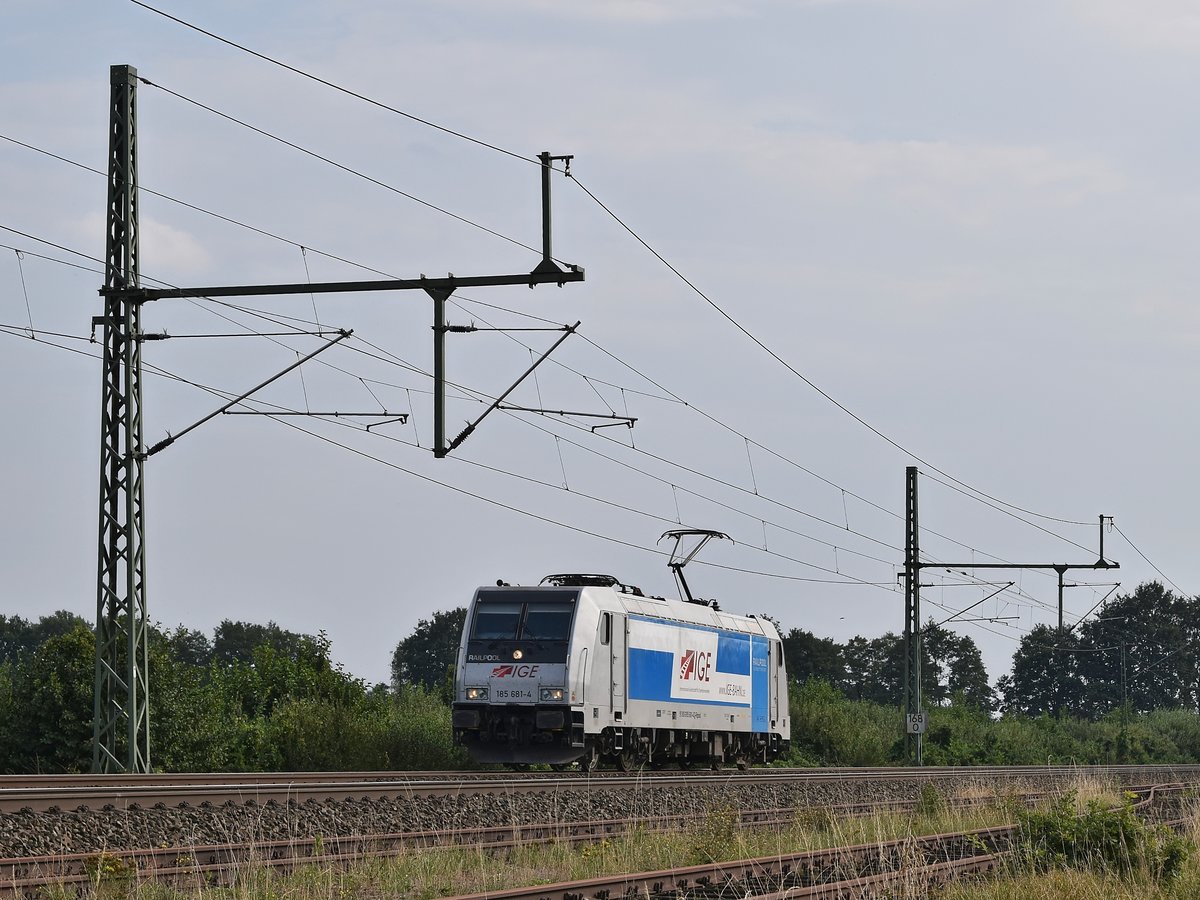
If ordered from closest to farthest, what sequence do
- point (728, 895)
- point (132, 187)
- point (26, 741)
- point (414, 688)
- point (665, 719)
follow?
point (728, 895) → point (132, 187) → point (26, 741) → point (665, 719) → point (414, 688)

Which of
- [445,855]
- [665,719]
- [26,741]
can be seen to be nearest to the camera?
[445,855]

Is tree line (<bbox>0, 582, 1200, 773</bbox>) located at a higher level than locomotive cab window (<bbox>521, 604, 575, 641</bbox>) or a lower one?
lower

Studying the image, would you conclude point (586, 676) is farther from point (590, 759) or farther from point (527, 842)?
point (527, 842)

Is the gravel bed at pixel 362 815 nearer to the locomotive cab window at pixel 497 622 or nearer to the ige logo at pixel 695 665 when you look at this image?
the locomotive cab window at pixel 497 622

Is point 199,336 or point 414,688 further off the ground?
point 199,336

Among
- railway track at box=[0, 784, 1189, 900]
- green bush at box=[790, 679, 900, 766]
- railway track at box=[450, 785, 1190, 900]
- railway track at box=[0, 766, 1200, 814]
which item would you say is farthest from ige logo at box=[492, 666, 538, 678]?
green bush at box=[790, 679, 900, 766]

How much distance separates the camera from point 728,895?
12.6 m

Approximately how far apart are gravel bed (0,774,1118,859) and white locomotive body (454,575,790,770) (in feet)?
8.44

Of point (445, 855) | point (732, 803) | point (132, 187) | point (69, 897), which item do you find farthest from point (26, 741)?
point (69, 897)

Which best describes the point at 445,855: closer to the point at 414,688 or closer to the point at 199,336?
the point at 199,336

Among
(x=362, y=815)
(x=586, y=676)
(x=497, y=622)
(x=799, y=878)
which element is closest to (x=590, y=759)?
(x=586, y=676)

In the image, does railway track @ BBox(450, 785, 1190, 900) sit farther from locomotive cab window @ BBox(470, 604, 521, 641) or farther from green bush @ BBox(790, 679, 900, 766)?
green bush @ BBox(790, 679, 900, 766)

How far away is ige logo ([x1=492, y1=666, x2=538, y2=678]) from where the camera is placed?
2891cm

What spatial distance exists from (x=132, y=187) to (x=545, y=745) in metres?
11.9
